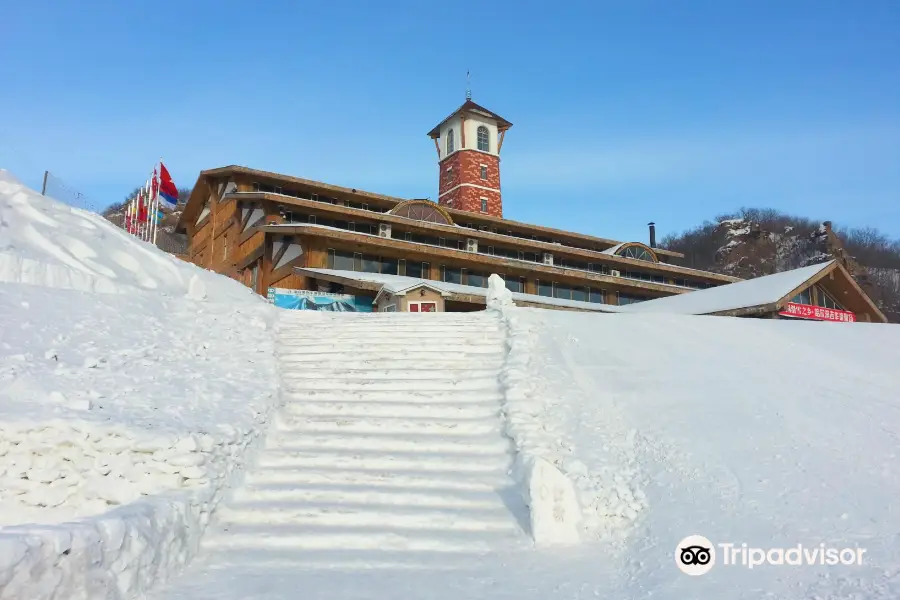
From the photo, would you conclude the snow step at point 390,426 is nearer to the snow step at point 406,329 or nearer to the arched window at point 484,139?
the snow step at point 406,329

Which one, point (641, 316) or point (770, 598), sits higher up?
point (641, 316)

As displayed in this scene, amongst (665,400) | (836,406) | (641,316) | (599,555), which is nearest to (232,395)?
(599,555)

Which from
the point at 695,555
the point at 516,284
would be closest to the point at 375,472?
the point at 695,555

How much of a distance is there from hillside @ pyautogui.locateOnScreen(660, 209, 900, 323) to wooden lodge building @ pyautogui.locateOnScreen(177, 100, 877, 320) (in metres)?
22.7

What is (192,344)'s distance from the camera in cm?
1014

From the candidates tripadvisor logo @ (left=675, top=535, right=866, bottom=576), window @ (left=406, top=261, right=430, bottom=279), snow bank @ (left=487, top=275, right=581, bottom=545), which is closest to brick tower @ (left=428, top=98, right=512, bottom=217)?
window @ (left=406, top=261, right=430, bottom=279)

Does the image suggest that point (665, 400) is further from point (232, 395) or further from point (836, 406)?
point (232, 395)

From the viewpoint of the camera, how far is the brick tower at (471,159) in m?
44.3

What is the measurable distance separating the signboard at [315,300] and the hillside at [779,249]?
165ft

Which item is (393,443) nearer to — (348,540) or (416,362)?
(348,540)

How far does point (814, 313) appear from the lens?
26.0 metres

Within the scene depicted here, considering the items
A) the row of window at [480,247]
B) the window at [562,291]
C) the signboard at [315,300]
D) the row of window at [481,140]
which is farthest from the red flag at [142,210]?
the row of window at [481,140]

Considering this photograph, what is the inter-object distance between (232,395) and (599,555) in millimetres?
5600

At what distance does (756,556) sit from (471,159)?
41.5m
